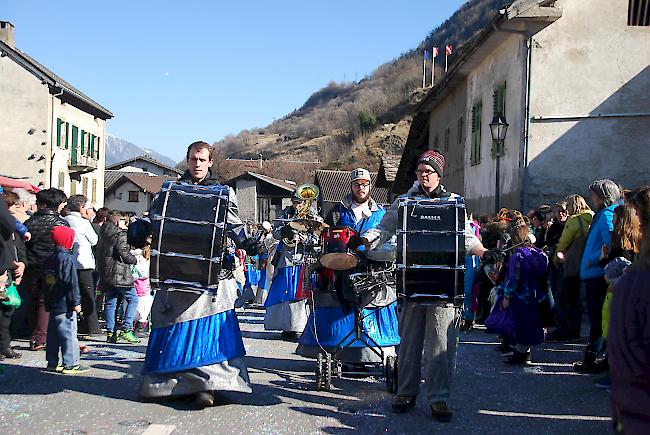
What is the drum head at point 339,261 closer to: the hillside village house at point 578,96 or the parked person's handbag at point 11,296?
the parked person's handbag at point 11,296

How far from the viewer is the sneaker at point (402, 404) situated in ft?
20.5

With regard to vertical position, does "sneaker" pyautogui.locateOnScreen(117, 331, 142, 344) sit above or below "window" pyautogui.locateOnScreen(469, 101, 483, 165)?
below

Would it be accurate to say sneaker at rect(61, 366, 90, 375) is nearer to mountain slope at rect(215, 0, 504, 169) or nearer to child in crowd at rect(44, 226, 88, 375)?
child in crowd at rect(44, 226, 88, 375)

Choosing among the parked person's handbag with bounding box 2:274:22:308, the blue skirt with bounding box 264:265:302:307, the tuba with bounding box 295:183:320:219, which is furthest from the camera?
the blue skirt with bounding box 264:265:302:307

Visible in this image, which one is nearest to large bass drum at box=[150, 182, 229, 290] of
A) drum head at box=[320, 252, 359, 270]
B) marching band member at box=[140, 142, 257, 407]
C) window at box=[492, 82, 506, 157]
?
marching band member at box=[140, 142, 257, 407]

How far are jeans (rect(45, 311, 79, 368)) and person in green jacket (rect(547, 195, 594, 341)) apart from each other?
5.60 meters

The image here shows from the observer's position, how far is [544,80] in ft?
53.2

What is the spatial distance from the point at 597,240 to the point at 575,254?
1952 mm

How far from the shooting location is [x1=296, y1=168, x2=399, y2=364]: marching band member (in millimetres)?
7500

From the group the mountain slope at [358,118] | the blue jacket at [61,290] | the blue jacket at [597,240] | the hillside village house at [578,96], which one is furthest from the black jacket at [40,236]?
the mountain slope at [358,118]

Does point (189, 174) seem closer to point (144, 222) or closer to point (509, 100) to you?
point (144, 222)

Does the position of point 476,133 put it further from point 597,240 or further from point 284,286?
point 597,240

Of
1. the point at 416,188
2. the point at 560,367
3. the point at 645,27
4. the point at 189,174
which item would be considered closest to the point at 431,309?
the point at 416,188

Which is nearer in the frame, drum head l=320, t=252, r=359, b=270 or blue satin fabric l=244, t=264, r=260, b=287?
drum head l=320, t=252, r=359, b=270
